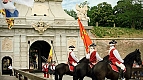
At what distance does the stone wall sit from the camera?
46.3 meters

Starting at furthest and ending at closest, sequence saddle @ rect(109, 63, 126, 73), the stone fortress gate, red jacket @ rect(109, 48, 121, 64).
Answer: the stone fortress gate → red jacket @ rect(109, 48, 121, 64) → saddle @ rect(109, 63, 126, 73)

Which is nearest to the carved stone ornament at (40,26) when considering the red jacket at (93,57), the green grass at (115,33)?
the green grass at (115,33)

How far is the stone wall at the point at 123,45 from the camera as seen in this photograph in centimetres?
4631

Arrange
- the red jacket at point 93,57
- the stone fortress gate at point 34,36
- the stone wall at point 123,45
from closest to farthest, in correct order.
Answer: the red jacket at point 93,57
the stone fortress gate at point 34,36
the stone wall at point 123,45

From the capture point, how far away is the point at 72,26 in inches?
1485

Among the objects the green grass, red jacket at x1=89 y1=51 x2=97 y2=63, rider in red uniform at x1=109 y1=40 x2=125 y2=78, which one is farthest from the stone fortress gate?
rider in red uniform at x1=109 y1=40 x2=125 y2=78

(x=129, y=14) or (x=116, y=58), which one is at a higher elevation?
(x=129, y=14)

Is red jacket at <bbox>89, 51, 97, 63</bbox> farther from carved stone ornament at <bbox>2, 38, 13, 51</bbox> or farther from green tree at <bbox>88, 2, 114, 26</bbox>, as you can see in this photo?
green tree at <bbox>88, 2, 114, 26</bbox>

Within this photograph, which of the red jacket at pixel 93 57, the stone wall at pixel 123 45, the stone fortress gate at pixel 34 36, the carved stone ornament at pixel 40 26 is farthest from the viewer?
the stone wall at pixel 123 45

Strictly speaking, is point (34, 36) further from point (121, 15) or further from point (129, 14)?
point (121, 15)

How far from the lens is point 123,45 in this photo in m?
47.6

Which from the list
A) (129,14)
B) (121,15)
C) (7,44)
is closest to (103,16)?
(121,15)

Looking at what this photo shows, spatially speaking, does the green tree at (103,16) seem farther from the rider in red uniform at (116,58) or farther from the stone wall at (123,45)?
the rider in red uniform at (116,58)

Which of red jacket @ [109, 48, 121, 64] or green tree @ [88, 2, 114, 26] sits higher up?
green tree @ [88, 2, 114, 26]
